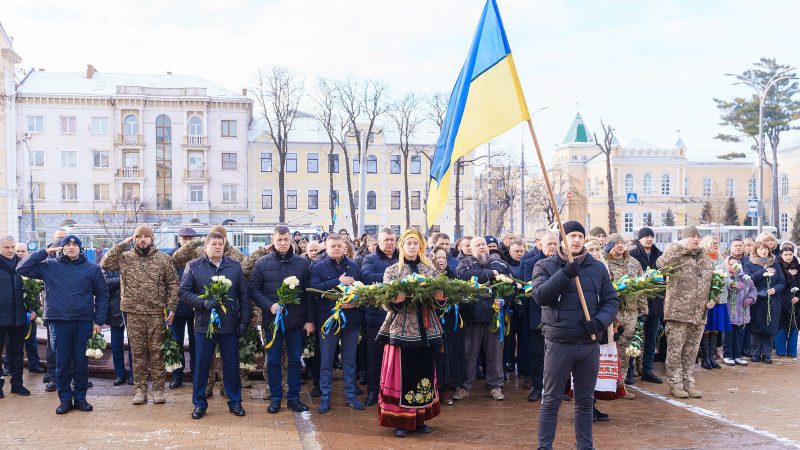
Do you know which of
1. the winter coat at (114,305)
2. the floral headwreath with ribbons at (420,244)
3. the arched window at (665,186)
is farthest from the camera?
the arched window at (665,186)

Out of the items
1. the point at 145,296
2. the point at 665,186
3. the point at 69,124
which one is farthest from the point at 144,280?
the point at 665,186

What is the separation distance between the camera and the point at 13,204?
162ft

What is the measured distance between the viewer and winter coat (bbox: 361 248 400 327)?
29.4 feet

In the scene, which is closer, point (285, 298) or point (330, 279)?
point (285, 298)

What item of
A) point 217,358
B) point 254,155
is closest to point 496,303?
point 217,358

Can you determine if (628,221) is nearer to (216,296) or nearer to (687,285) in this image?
(687,285)

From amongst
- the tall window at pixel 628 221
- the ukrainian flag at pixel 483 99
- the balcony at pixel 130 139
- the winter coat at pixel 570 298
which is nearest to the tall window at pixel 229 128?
the balcony at pixel 130 139

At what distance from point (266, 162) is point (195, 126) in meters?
6.32

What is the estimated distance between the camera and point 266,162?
62219 mm

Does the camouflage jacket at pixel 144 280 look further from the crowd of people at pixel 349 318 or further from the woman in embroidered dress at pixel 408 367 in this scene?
the woman in embroidered dress at pixel 408 367

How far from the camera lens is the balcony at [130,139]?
5869 centimetres

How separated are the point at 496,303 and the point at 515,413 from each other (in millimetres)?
1371

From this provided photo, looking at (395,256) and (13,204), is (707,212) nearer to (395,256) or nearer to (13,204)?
(13,204)

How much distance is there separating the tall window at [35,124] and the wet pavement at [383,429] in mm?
54000
